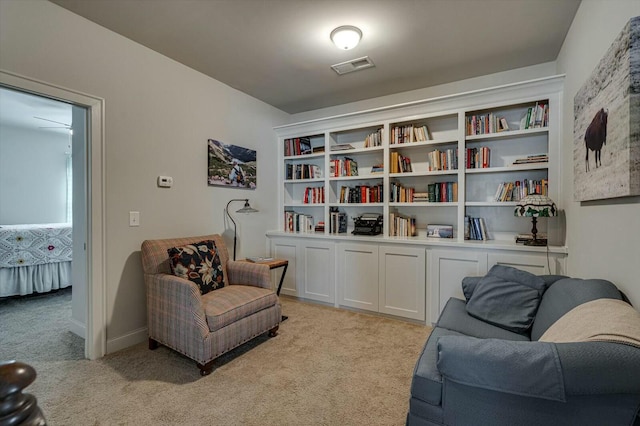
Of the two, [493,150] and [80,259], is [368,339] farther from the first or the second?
[80,259]

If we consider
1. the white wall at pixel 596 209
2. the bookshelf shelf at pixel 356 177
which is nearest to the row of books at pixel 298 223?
the bookshelf shelf at pixel 356 177

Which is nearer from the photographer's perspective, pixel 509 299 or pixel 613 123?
pixel 613 123

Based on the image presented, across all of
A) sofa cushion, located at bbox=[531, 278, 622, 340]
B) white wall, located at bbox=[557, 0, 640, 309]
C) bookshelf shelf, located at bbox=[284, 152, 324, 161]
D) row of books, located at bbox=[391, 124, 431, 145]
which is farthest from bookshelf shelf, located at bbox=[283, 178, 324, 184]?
sofa cushion, located at bbox=[531, 278, 622, 340]

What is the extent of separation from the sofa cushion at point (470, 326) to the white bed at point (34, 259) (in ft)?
15.3

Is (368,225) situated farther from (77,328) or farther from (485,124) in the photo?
(77,328)

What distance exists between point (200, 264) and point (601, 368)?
96.2 inches

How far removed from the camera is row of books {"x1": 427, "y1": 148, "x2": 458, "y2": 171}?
3078 mm

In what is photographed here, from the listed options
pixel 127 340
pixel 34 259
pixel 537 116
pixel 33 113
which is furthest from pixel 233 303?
pixel 33 113

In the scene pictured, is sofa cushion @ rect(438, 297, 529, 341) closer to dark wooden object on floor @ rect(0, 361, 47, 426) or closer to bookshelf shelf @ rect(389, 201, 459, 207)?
bookshelf shelf @ rect(389, 201, 459, 207)

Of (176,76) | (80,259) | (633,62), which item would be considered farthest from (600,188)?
(80,259)

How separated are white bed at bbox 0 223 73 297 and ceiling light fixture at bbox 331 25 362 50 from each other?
4.22 meters

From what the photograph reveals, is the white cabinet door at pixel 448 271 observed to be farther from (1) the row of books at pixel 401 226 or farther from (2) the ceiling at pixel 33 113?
(2) the ceiling at pixel 33 113

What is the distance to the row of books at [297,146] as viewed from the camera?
13.3 feet

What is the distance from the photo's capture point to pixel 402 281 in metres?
3.05
